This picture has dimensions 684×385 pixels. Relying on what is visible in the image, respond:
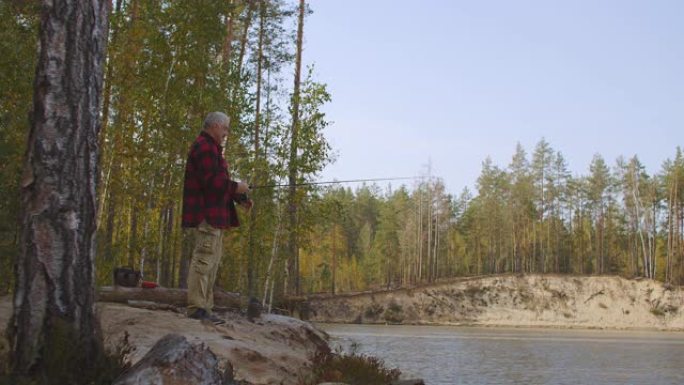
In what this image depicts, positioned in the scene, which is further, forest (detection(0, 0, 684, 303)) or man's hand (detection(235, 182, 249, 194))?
forest (detection(0, 0, 684, 303))

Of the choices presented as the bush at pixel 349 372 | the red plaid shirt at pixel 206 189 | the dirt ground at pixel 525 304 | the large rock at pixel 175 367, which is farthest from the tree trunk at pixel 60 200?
the dirt ground at pixel 525 304

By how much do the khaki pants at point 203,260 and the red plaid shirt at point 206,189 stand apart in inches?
4.0

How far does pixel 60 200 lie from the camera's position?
3787 mm

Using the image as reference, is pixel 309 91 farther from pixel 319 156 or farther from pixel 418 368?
pixel 418 368

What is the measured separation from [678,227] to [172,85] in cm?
5551

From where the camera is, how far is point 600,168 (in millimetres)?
65500

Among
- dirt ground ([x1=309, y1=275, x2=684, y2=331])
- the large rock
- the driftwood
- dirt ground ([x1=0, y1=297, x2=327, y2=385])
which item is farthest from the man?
dirt ground ([x1=309, y1=275, x2=684, y2=331])

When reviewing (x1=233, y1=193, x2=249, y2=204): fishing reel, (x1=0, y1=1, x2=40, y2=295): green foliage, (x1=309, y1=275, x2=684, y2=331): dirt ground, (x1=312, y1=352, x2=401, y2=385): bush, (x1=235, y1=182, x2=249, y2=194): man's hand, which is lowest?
(x1=309, y1=275, x2=684, y2=331): dirt ground

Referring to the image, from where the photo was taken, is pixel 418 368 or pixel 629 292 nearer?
pixel 418 368

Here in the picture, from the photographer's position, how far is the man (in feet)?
19.6

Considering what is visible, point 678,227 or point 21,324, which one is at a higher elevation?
point 678,227

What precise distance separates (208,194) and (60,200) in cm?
229

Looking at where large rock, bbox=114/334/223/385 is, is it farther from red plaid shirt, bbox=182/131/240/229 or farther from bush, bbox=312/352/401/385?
bush, bbox=312/352/401/385

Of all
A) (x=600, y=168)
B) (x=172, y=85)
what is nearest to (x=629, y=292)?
(x=600, y=168)
